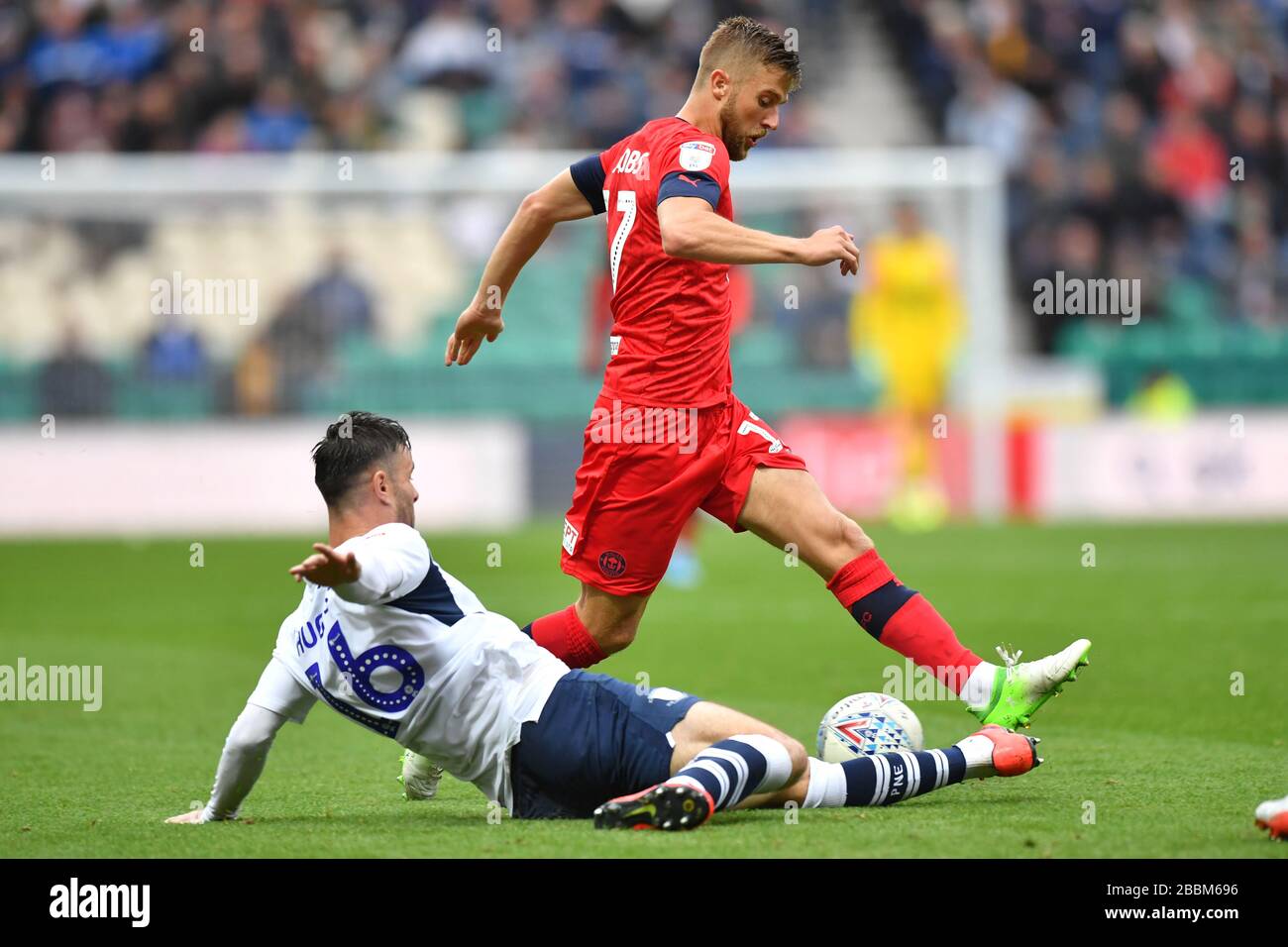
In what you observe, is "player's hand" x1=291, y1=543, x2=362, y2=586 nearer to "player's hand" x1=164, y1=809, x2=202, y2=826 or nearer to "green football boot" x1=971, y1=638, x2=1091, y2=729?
"player's hand" x1=164, y1=809, x2=202, y2=826

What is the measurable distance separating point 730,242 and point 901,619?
1.33 m

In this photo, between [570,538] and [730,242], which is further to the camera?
[570,538]

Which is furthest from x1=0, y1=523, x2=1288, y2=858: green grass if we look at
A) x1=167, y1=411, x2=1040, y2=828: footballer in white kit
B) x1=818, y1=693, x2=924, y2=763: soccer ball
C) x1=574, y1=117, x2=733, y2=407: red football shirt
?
x1=574, y1=117, x2=733, y2=407: red football shirt

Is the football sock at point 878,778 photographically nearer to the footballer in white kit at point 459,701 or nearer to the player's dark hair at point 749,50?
the footballer in white kit at point 459,701

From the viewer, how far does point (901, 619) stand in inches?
232

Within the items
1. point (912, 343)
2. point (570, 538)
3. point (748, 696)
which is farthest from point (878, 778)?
Result: point (912, 343)

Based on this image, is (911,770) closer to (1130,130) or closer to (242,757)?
(242,757)

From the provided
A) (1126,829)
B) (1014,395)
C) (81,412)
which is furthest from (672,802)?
(1014,395)

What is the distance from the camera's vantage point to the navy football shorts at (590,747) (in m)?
5.03

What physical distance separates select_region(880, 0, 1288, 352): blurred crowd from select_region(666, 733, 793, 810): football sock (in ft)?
56.5

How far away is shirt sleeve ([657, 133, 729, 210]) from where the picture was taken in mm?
5625

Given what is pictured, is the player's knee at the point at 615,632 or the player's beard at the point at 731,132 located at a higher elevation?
the player's beard at the point at 731,132

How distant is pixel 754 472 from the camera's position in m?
5.96

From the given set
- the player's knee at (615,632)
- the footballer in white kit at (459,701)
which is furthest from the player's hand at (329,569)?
the player's knee at (615,632)
